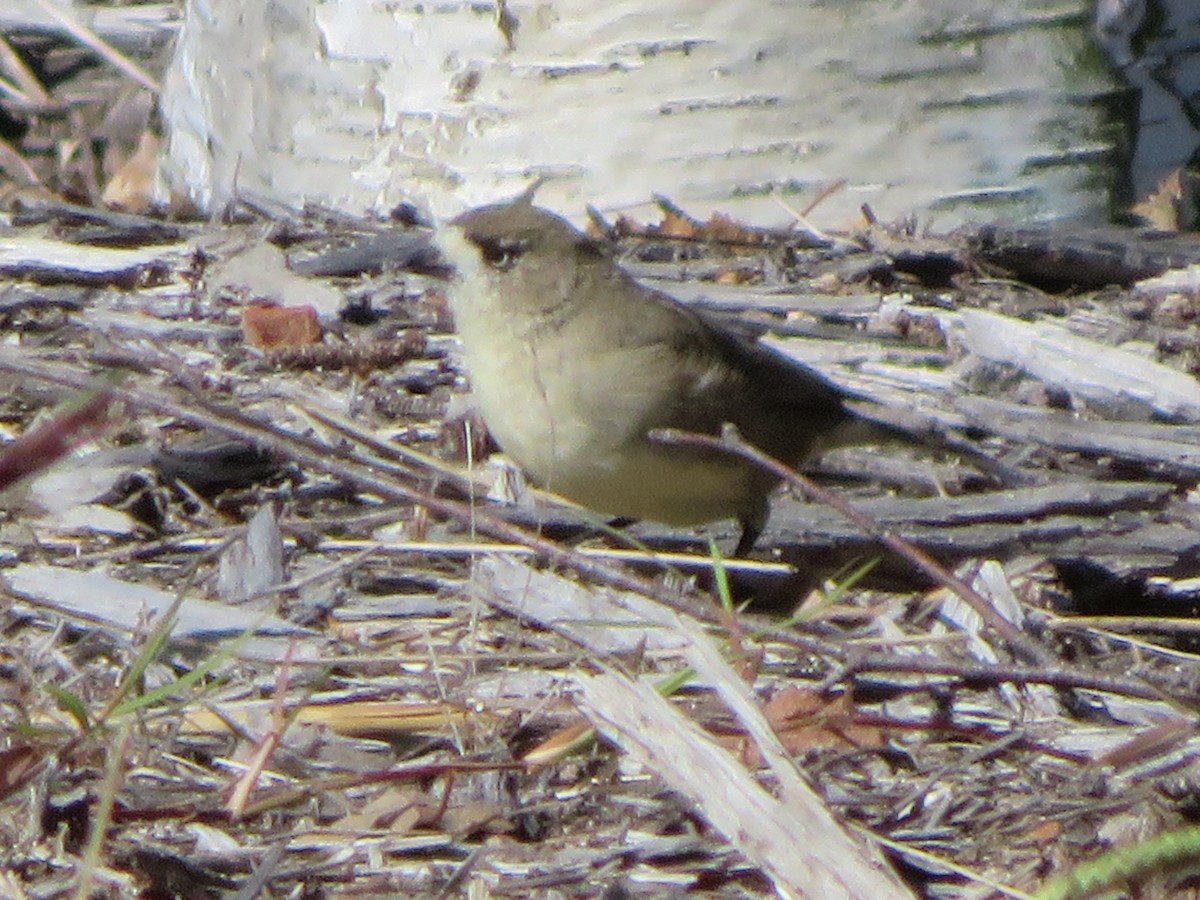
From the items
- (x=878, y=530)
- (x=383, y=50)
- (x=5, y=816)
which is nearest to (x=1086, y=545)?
(x=878, y=530)

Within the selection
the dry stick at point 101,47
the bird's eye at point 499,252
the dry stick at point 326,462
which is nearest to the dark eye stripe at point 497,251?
the bird's eye at point 499,252

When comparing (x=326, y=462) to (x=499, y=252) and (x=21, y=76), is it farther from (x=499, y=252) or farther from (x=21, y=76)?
(x=21, y=76)

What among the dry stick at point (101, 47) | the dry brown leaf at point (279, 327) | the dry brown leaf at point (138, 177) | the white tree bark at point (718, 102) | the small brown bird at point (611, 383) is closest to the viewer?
the small brown bird at point (611, 383)

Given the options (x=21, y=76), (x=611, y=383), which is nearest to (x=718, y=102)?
(x=611, y=383)

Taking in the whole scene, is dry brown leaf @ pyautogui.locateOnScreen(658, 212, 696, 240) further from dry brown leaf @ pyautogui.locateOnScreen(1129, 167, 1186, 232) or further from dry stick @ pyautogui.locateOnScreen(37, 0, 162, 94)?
dry stick @ pyautogui.locateOnScreen(37, 0, 162, 94)

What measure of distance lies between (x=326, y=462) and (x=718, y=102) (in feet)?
8.11

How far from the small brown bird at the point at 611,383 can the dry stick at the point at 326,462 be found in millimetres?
254

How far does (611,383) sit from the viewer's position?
445 centimetres

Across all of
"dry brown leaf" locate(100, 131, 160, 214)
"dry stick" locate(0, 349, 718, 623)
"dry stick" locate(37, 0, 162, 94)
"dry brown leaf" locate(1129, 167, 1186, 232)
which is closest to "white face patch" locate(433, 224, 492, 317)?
"dry stick" locate(0, 349, 718, 623)

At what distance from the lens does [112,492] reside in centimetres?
437

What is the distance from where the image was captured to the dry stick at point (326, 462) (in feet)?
11.4

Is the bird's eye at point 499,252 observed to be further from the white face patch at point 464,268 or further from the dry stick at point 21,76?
the dry stick at point 21,76

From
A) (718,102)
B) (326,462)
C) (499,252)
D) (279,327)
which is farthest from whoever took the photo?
(718,102)

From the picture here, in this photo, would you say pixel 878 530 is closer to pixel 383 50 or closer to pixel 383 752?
pixel 383 752
